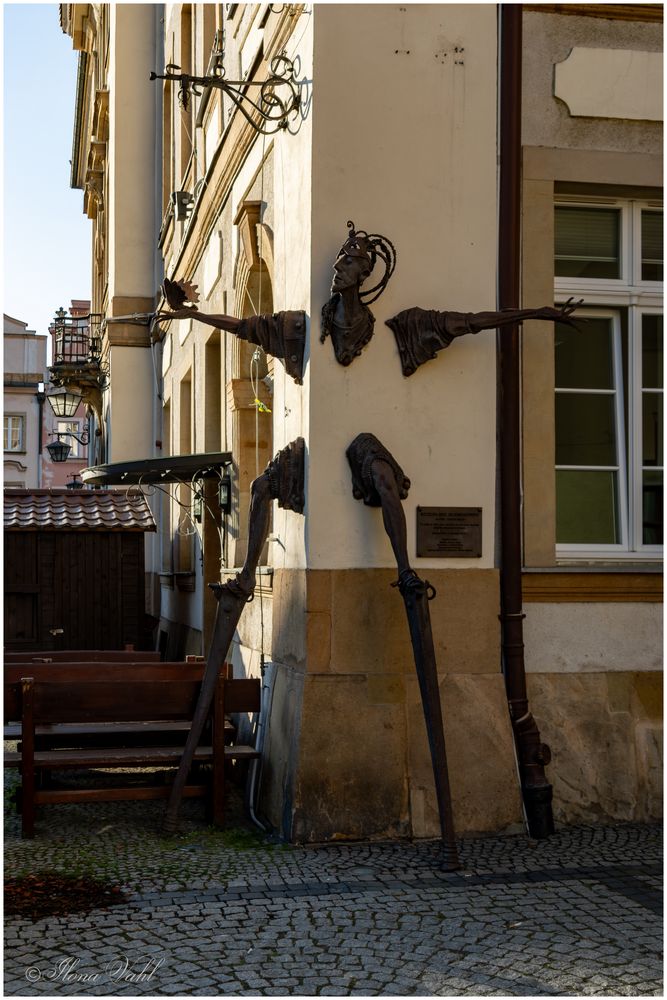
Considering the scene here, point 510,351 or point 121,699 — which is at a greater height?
point 510,351

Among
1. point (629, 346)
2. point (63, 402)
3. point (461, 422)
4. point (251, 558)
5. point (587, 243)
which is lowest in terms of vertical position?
point (251, 558)

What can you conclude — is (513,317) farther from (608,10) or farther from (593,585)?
(608,10)

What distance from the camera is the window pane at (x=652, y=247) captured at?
7977mm

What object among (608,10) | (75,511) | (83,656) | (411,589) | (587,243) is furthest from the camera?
(75,511)

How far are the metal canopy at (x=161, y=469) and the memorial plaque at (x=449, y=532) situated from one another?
371 centimetres

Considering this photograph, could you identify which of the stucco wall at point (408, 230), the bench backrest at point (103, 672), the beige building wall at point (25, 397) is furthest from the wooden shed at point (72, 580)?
the beige building wall at point (25, 397)

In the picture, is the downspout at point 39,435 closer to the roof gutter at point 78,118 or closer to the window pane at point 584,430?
the roof gutter at point 78,118

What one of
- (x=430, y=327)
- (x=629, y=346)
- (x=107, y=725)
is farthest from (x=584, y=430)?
(x=107, y=725)

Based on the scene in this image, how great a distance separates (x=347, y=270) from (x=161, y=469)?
4451 millimetres

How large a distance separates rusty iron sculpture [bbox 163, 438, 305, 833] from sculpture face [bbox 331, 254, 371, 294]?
3.29ft

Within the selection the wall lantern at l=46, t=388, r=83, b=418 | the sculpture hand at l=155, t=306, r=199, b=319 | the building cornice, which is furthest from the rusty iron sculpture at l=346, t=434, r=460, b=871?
the wall lantern at l=46, t=388, r=83, b=418

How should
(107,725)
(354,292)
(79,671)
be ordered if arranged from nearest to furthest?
1. (354,292)
2. (79,671)
3. (107,725)

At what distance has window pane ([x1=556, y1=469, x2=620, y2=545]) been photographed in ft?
25.6

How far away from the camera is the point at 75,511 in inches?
570
